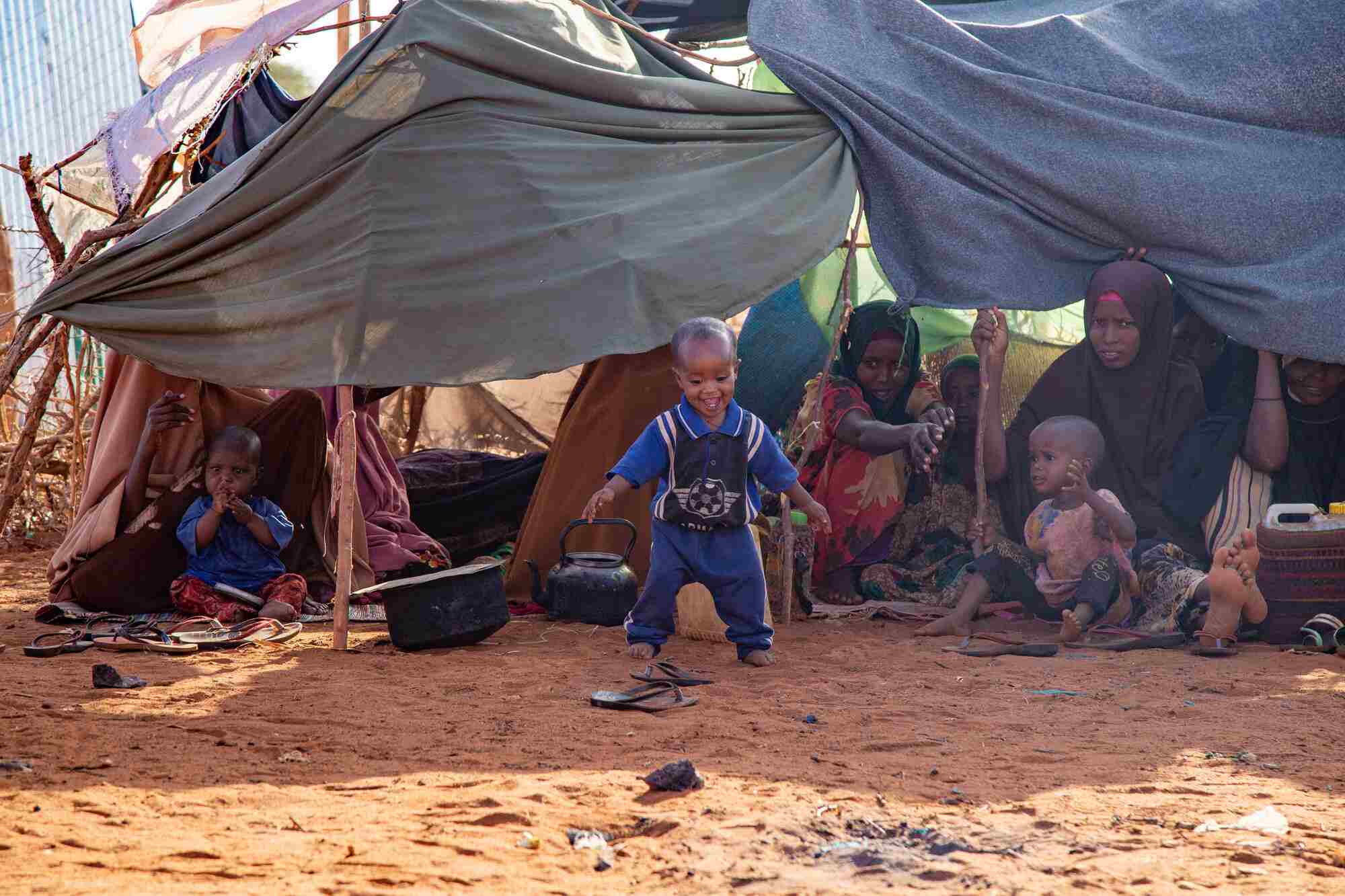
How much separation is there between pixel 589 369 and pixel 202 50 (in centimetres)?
243

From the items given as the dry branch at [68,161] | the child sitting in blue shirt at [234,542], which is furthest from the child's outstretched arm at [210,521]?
the dry branch at [68,161]

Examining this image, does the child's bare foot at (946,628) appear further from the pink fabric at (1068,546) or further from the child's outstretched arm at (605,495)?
the child's outstretched arm at (605,495)

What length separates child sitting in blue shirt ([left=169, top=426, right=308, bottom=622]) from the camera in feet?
16.8

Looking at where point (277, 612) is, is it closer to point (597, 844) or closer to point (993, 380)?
point (597, 844)

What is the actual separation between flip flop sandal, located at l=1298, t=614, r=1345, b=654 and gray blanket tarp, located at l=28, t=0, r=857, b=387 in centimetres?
235

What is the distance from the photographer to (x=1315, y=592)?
15.7 feet

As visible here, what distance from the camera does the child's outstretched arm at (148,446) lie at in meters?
5.23

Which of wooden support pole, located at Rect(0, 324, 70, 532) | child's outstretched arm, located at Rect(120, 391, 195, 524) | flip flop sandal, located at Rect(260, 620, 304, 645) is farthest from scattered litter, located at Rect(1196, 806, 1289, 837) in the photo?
wooden support pole, located at Rect(0, 324, 70, 532)

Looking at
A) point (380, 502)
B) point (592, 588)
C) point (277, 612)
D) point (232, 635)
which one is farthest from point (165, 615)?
point (592, 588)

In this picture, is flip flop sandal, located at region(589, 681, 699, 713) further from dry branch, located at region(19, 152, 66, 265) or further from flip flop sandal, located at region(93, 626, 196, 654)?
dry branch, located at region(19, 152, 66, 265)

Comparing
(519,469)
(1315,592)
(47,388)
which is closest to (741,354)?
(519,469)

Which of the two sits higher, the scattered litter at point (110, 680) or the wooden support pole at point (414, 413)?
the wooden support pole at point (414, 413)

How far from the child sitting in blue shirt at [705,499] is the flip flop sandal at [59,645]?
1.90m

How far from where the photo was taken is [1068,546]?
5160 mm
